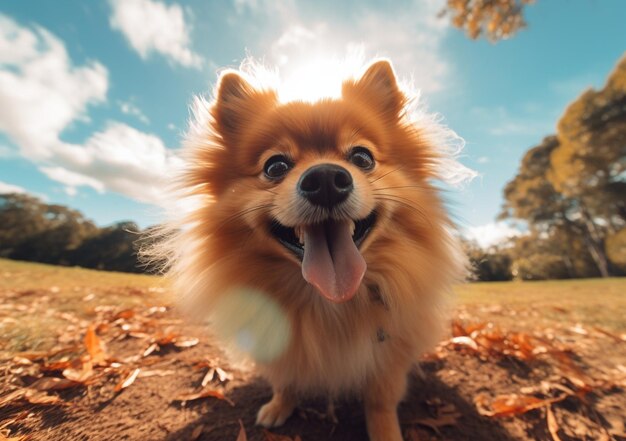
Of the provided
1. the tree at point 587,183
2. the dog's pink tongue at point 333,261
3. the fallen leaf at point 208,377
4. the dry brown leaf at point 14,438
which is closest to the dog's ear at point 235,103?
the dog's pink tongue at point 333,261

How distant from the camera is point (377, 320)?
2.05 meters

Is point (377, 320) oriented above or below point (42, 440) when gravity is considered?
above

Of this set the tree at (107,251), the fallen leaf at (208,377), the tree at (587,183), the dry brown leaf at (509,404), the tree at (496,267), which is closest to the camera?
the dry brown leaf at (509,404)

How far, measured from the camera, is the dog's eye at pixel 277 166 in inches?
86.6

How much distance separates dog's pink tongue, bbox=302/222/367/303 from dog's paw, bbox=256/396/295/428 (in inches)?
34.6

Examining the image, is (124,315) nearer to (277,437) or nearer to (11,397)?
(11,397)

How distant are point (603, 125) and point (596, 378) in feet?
71.9

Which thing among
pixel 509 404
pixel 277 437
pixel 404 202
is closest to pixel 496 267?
pixel 509 404

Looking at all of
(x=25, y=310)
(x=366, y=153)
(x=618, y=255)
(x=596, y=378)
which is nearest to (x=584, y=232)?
(x=618, y=255)

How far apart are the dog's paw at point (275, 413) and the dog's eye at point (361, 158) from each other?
1.64m

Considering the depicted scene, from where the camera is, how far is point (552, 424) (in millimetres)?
2025

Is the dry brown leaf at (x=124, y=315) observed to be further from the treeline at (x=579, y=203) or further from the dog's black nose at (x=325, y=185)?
the treeline at (x=579, y=203)

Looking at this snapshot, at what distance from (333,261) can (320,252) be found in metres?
0.09

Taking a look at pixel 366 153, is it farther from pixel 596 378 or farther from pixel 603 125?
pixel 603 125
